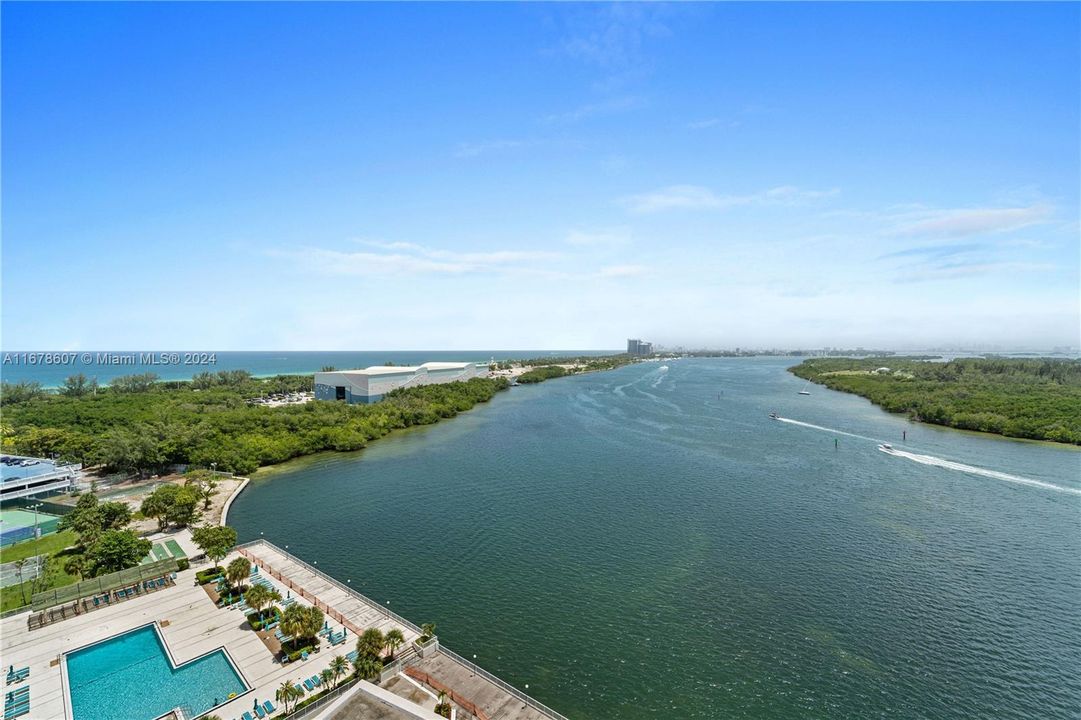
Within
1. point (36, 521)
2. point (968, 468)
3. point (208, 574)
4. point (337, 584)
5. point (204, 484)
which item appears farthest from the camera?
point (968, 468)

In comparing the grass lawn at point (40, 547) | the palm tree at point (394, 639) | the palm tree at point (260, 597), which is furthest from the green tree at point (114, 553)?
the palm tree at point (394, 639)

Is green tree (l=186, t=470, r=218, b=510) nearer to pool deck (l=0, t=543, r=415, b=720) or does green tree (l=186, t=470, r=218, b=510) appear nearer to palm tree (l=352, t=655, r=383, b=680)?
pool deck (l=0, t=543, r=415, b=720)

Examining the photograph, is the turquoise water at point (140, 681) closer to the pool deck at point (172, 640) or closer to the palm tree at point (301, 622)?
the pool deck at point (172, 640)

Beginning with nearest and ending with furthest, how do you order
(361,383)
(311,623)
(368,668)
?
1. (368,668)
2. (311,623)
3. (361,383)

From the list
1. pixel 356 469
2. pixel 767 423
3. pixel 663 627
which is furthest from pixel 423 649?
pixel 767 423

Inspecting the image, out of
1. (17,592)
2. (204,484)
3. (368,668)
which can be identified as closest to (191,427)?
(204,484)

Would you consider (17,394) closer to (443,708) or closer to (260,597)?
(260,597)
